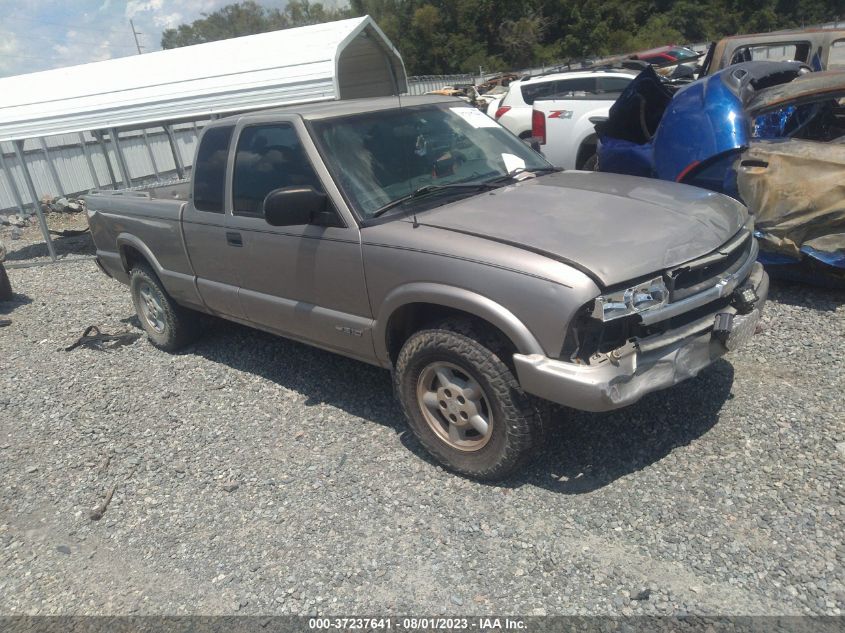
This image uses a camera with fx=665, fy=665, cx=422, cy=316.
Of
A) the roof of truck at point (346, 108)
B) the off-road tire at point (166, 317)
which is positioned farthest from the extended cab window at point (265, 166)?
the off-road tire at point (166, 317)

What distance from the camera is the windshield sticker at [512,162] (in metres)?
4.32

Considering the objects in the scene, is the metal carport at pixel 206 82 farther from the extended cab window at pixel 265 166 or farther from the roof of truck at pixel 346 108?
the extended cab window at pixel 265 166

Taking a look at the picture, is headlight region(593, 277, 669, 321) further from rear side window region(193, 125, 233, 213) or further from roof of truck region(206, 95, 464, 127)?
rear side window region(193, 125, 233, 213)

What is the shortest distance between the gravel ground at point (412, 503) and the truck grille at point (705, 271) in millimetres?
916

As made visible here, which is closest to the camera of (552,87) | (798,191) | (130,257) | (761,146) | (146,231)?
(798,191)

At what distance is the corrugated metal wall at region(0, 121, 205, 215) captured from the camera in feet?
52.1

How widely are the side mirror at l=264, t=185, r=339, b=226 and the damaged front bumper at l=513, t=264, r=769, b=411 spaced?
1.50m

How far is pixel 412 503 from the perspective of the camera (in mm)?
Result: 3457

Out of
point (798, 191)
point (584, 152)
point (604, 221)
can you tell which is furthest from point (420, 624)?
point (584, 152)

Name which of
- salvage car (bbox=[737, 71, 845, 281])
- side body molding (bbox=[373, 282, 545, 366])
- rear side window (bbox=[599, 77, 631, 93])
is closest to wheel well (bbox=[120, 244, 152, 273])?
side body molding (bbox=[373, 282, 545, 366])

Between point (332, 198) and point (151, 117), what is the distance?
24.5ft

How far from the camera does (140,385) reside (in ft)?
17.7

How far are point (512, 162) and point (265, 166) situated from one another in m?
1.63

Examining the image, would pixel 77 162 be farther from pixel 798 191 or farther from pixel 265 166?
pixel 798 191
